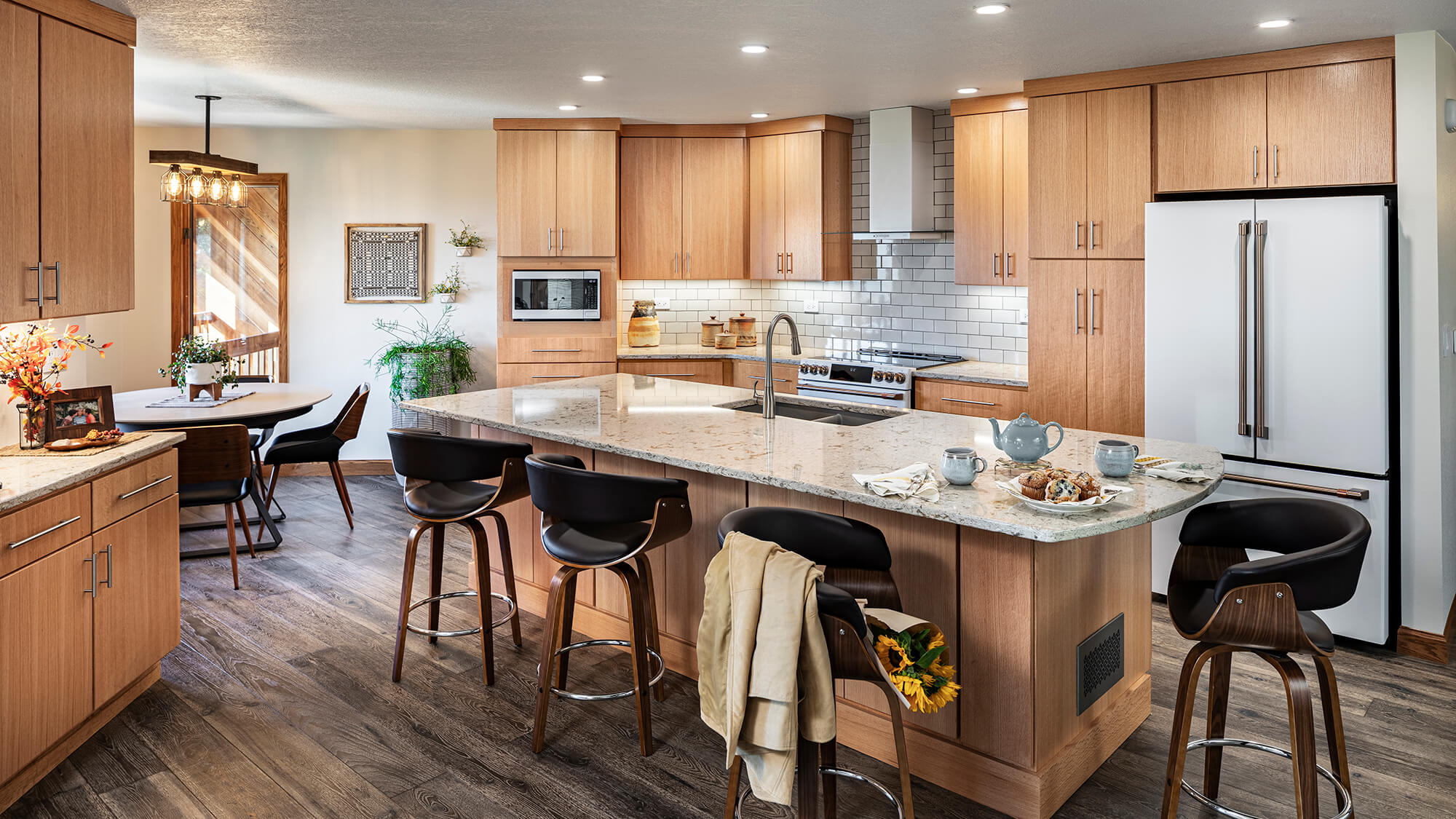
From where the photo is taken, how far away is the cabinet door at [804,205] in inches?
253

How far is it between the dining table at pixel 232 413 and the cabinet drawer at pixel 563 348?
1.24m

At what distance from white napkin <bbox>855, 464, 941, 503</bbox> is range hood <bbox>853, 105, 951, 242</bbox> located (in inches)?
141

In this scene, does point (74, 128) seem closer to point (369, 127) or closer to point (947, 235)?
point (369, 127)

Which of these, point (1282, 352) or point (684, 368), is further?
point (684, 368)

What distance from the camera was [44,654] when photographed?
292 cm

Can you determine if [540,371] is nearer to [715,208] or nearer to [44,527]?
[715,208]

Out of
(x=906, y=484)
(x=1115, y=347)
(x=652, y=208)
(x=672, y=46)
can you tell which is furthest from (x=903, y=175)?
(x=906, y=484)

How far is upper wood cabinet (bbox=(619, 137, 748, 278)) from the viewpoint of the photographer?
266 inches

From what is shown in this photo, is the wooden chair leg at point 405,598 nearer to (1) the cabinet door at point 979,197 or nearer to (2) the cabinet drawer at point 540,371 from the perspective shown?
(2) the cabinet drawer at point 540,371

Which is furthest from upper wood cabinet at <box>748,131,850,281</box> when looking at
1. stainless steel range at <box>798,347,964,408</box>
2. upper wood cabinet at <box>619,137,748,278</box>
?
stainless steel range at <box>798,347,964,408</box>

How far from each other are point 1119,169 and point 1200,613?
2.93 metres

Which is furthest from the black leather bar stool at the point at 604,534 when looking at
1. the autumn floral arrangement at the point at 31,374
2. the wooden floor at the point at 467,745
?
the autumn floral arrangement at the point at 31,374

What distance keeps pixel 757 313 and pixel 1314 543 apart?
4.94 meters

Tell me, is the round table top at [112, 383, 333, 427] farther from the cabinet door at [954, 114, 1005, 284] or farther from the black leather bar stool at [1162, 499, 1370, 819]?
the black leather bar stool at [1162, 499, 1370, 819]
